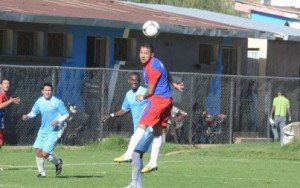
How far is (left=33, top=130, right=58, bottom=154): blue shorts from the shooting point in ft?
61.2

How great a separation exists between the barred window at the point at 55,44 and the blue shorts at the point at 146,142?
1627 cm

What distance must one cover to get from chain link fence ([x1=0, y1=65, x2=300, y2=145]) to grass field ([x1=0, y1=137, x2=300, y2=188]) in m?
1.39

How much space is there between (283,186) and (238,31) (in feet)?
58.7

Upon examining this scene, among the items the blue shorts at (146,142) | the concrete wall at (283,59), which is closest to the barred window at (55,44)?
the concrete wall at (283,59)

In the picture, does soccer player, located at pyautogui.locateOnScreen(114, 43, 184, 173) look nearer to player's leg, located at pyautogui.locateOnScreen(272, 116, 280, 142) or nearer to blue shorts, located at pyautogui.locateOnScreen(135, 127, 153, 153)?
blue shorts, located at pyautogui.locateOnScreen(135, 127, 153, 153)

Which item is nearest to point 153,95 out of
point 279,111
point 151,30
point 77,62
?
point 151,30

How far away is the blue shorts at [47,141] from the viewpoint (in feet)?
61.2

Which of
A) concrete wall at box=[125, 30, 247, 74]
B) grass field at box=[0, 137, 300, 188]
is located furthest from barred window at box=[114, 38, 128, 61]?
grass field at box=[0, 137, 300, 188]

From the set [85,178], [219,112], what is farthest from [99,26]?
[85,178]

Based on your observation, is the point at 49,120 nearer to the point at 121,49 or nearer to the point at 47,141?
the point at 47,141

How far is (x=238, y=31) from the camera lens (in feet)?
117

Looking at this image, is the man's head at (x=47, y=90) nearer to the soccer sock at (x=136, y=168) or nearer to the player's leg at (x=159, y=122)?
the player's leg at (x=159, y=122)

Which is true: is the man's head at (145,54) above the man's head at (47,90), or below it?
above

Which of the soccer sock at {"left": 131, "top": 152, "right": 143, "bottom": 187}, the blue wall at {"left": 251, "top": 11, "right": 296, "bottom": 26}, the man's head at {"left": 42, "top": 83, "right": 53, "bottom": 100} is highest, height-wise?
the blue wall at {"left": 251, "top": 11, "right": 296, "bottom": 26}
